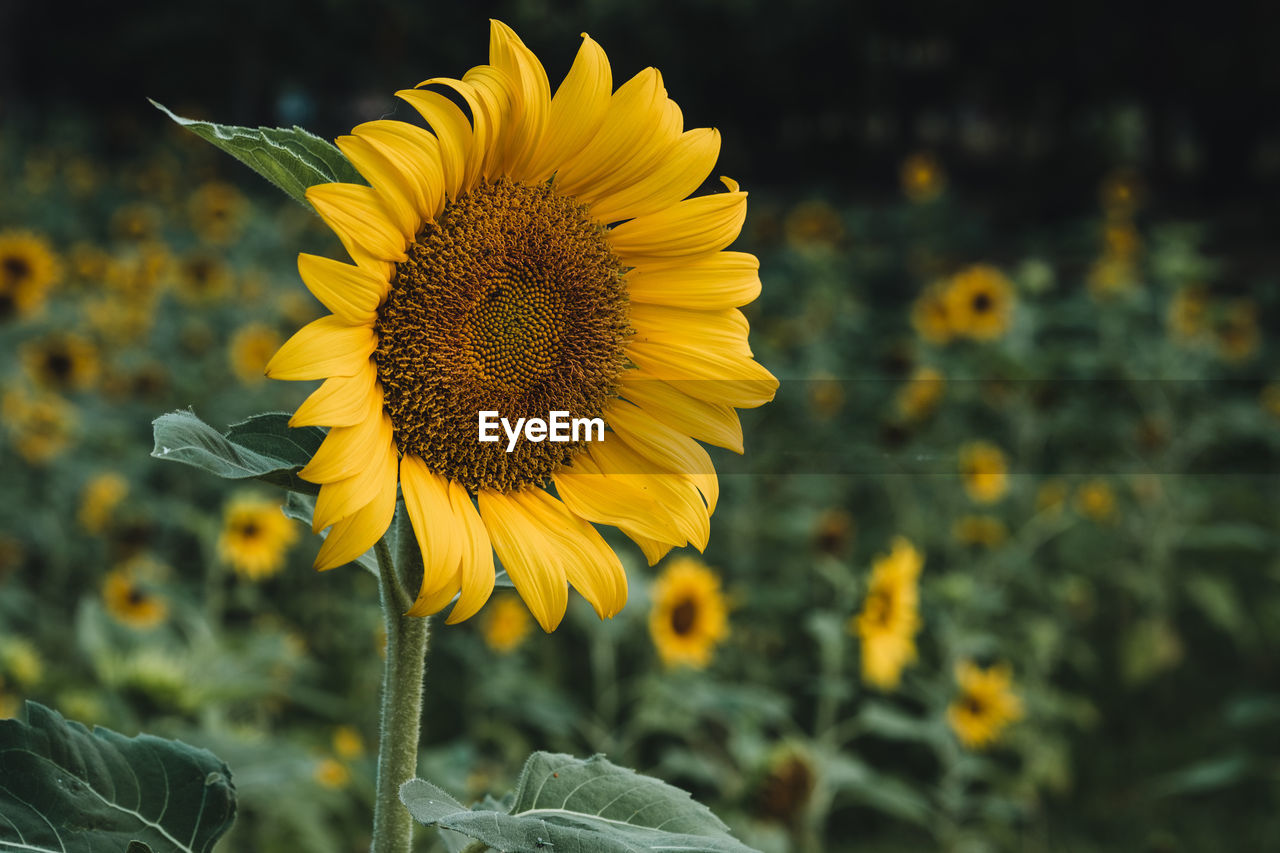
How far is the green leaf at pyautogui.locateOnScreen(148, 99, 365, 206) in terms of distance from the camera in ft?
2.25

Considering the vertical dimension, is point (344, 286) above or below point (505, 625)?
above

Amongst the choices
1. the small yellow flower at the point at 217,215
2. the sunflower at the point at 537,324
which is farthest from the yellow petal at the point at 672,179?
the small yellow flower at the point at 217,215

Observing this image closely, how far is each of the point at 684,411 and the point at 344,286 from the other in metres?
0.28

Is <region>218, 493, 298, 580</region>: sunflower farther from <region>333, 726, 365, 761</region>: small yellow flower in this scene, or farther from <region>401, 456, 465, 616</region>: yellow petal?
<region>401, 456, 465, 616</region>: yellow petal

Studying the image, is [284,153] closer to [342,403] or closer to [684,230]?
[342,403]

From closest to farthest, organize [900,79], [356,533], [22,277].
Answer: [356,533] → [22,277] → [900,79]

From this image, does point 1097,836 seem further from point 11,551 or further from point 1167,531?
point 11,551

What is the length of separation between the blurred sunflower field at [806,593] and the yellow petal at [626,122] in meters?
0.86

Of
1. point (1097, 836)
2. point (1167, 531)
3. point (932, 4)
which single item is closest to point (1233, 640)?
point (1167, 531)

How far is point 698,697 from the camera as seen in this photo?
2.67 metres

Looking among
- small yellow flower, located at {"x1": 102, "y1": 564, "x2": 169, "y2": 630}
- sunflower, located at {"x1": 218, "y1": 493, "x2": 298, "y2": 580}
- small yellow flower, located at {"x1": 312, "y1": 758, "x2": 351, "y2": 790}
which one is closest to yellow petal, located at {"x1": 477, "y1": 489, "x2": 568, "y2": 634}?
small yellow flower, located at {"x1": 312, "y1": 758, "x2": 351, "y2": 790}

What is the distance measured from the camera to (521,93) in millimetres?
766

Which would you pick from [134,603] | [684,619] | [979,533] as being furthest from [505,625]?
[979,533]

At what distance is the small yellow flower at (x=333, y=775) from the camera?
7.33 feet
